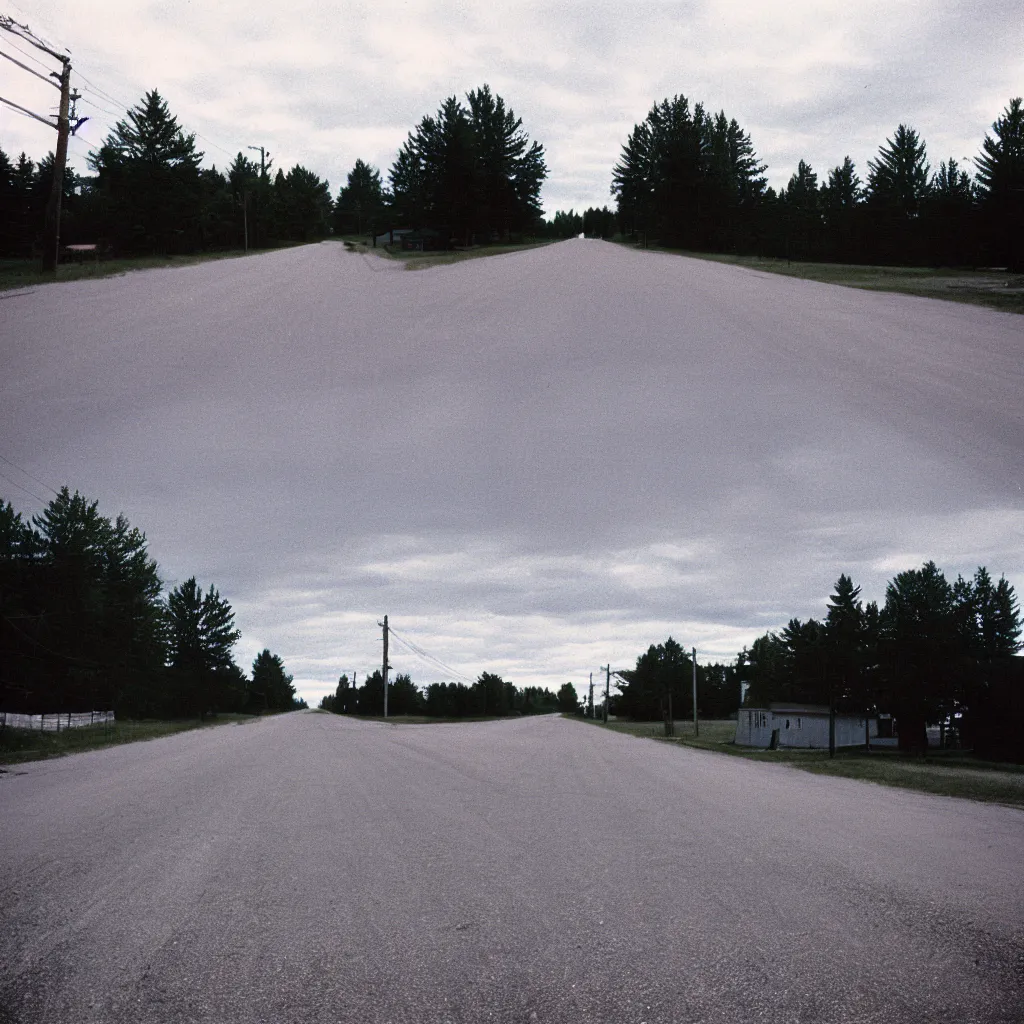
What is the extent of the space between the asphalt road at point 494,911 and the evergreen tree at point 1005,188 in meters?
16.7

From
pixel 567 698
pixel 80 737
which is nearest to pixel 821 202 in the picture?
pixel 80 737

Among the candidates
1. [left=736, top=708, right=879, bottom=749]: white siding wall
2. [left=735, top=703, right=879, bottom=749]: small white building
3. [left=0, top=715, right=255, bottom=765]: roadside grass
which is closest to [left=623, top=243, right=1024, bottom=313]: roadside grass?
[left=0, top=715, right=255, bottom=765]: roadside grass

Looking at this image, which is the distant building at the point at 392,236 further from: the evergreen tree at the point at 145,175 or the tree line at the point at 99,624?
the tree line at the point at 99,624

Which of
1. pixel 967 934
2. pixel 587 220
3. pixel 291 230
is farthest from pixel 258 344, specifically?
pixel 587 220

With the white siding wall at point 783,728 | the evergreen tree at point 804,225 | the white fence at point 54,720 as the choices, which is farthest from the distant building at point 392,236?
the white siding wall at point 783,728

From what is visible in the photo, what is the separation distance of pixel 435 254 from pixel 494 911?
2042 centimetres

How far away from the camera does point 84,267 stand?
55.6 ft

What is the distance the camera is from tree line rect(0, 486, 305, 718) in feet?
24.2

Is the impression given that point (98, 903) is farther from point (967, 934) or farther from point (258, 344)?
point (258, 344)

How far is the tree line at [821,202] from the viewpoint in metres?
21.9

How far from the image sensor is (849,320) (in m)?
11.9

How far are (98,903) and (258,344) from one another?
7.47m

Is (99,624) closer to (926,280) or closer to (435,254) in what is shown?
(435,254)

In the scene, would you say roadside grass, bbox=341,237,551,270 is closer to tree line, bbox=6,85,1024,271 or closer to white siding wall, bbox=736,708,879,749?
tree line, bbox=6,85,1024,271
